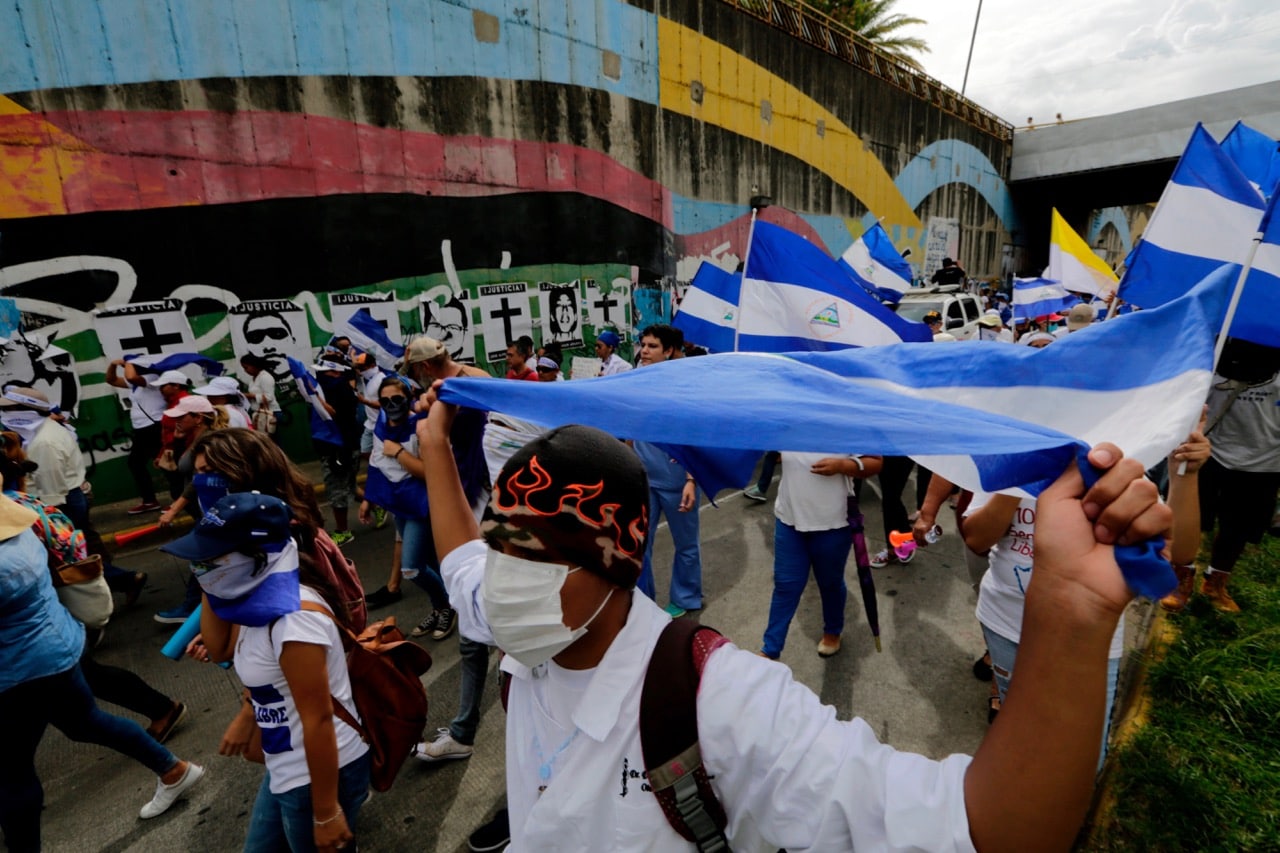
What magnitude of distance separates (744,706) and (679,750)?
0.47 ft

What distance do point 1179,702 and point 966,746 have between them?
115 cm

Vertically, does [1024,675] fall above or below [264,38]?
below

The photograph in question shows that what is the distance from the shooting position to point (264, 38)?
786 centimetres

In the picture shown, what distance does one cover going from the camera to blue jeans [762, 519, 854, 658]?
3.57 meters

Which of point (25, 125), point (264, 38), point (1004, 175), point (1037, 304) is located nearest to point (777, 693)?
point (25, 125)

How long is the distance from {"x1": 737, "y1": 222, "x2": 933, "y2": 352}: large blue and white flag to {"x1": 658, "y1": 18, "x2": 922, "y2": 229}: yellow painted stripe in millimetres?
9725

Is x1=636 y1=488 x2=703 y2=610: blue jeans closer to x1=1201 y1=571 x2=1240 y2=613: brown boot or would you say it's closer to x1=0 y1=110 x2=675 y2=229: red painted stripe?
x1=1201 y1=571 x2=1240 y2=613: brown boot

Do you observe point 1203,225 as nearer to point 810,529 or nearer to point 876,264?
point 810,529

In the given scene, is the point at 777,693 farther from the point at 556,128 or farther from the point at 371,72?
the point at 556,128

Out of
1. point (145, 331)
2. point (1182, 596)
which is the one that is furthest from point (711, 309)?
point (145, 331)

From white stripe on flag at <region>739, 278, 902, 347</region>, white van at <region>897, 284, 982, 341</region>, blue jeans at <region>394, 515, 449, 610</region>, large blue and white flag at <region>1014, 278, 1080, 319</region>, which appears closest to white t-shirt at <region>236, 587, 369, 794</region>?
blue jeans at <region>394, 515, 449, 610</region>

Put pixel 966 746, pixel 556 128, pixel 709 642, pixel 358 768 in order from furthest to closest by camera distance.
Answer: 1. pixel 556 128
2. pixel 966 746
3. pixel 358 768
4. pixel 709 642

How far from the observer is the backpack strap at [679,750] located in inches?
42.2

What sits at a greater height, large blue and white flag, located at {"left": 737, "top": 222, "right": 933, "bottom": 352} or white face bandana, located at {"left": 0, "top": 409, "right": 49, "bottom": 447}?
large blue and white flag, located at {"left": 737, "top": 222, "right": 933, "bottom": 352}
